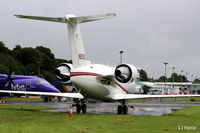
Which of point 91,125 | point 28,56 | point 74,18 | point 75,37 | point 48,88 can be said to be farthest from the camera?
point 28,56

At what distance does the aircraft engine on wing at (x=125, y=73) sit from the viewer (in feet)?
77.3

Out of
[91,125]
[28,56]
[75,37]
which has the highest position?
[28,56]

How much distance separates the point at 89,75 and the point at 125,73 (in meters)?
3.02

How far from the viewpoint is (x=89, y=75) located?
2294 centimetres

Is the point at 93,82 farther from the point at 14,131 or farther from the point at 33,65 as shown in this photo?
the point at 33,65

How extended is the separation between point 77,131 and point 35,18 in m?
9.77

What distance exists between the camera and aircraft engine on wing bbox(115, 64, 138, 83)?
23562 millimetres

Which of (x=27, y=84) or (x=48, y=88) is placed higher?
(x=27, y=84)

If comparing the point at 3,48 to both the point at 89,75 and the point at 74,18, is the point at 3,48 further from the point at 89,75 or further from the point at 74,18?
the point at 74,18

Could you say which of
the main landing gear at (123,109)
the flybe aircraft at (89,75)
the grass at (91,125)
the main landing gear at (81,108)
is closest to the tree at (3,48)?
the flybe aircraft at (89,75)

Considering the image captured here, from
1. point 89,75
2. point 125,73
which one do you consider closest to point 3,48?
point 89,75

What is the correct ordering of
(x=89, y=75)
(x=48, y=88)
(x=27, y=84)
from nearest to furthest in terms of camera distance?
(x=89, y=75)
(x=48, y=88)
(x=27, y=84)

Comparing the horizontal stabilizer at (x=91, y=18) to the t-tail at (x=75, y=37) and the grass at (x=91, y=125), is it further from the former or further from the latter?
the grass at (x=91, y=125)

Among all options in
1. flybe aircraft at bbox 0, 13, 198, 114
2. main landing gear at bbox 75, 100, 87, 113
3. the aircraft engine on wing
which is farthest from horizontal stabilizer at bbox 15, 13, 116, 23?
main landing gear at bbox 75, 100, 87, 113
